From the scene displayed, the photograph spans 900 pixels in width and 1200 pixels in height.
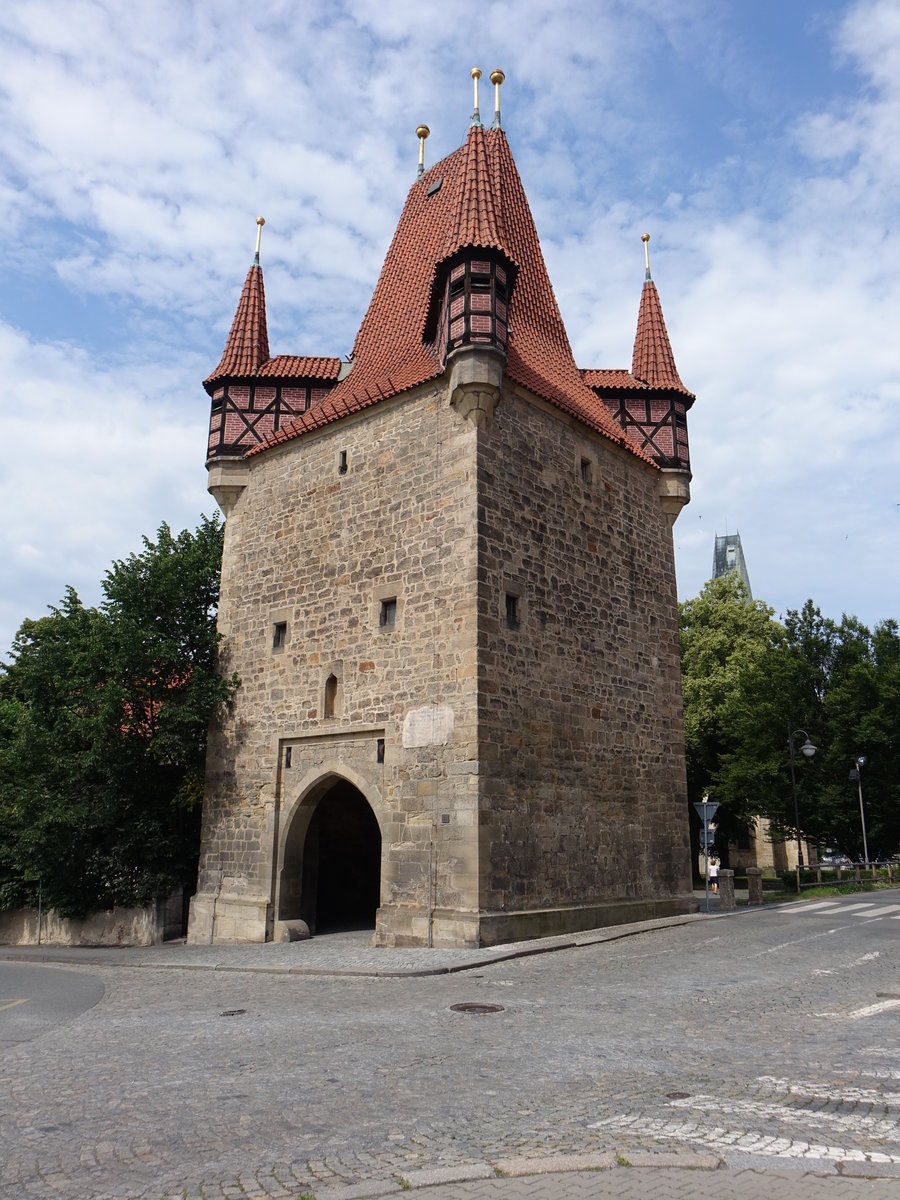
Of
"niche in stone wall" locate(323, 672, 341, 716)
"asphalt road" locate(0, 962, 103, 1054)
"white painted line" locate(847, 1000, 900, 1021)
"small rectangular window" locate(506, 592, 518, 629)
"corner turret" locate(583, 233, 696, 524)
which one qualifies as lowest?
"asphalt road" locate(0, 962, 103, 1054)

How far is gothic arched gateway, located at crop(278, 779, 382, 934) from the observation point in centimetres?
1703

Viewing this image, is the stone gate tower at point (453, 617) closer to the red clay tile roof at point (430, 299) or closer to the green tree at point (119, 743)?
the red clay tile roof at point (430, 299)

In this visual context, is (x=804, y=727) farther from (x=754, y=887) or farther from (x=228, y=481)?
(x=228, y=481)

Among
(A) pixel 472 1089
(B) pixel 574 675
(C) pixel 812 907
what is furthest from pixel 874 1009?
(C) pixel 812 907

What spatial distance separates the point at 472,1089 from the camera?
224 inches

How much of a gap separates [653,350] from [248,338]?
9102mm

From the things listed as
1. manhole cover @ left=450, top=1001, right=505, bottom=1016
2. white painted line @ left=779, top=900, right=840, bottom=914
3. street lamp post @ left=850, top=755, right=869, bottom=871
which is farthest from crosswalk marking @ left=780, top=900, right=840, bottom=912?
manhole cover @ left=450, top=1001, right=505, bottom=1016

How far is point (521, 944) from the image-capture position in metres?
12.9

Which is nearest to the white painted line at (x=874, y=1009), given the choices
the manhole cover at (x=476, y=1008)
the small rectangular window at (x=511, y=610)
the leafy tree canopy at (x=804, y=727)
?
the manhole cover at (x=476, y=1008)

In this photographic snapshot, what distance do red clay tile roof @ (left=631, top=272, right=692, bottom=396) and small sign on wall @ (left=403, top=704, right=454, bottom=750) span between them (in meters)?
10.1

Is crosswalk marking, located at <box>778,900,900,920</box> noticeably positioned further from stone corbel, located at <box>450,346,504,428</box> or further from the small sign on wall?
stone corbel, located at <box>450,346,504,428</box>

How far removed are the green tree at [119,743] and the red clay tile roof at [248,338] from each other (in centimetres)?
418

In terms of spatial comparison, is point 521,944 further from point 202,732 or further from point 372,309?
point 372,309

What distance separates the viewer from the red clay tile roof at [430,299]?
639 inches
